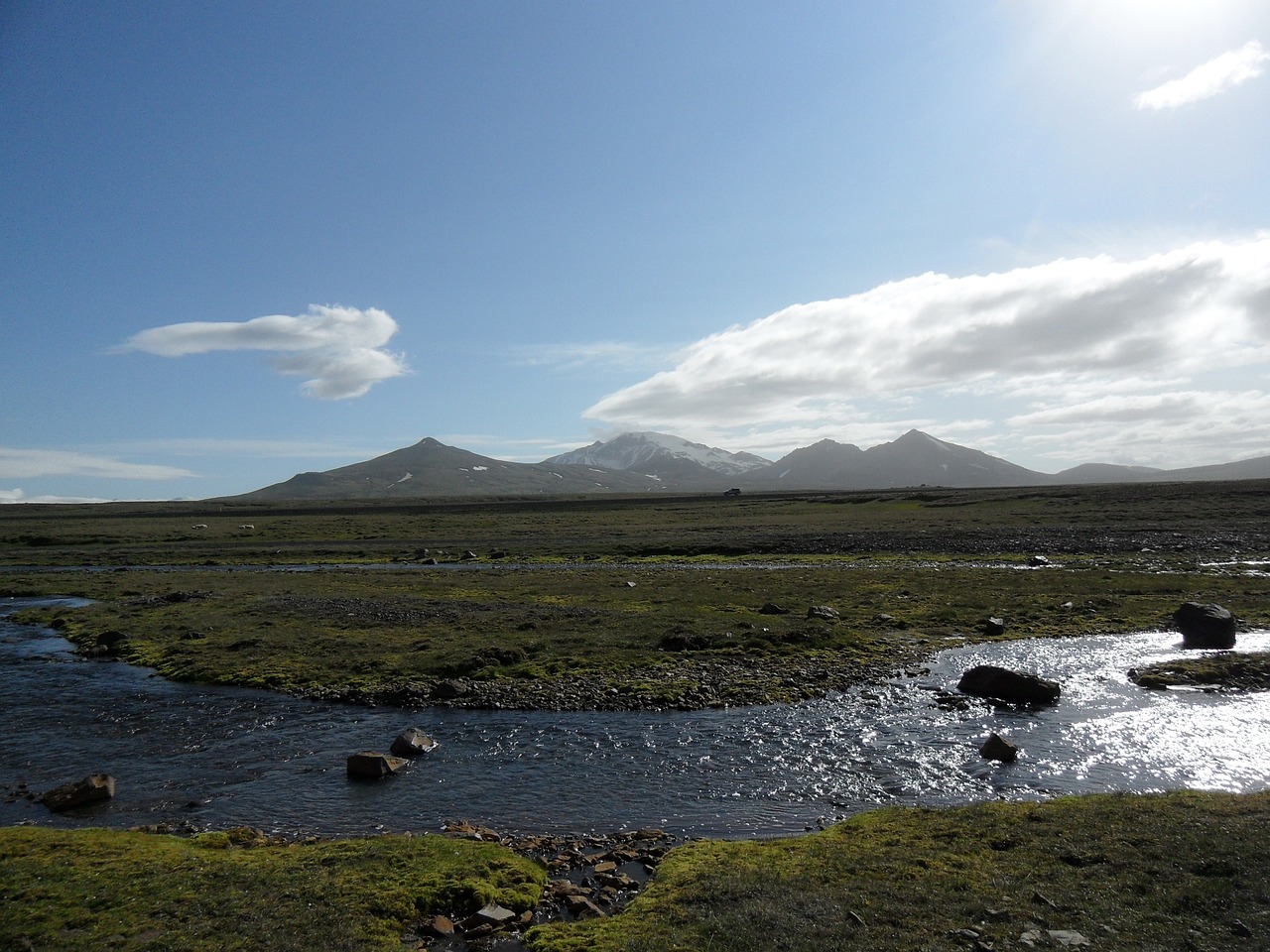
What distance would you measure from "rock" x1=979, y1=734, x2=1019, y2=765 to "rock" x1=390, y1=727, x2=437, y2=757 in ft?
51.5

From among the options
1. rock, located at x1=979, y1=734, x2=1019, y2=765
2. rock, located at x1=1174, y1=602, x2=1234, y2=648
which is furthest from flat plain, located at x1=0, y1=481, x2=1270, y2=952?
rock, located at x1=1174, y1=602, x2=1234, y2=648

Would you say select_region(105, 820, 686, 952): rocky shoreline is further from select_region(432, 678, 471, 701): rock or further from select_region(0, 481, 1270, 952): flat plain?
select_region(432, 678, 471, 701): rock

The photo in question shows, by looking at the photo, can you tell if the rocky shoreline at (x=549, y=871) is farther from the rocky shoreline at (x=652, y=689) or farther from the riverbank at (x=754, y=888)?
the rocky shoreline at (x=652, y=689)

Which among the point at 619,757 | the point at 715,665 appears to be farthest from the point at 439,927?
the point at 715,665

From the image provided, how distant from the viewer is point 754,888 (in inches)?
482

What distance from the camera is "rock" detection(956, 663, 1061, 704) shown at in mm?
23906

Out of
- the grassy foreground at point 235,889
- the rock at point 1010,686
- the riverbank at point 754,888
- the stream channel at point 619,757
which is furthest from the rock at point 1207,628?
the grassy foreground at point 235,889

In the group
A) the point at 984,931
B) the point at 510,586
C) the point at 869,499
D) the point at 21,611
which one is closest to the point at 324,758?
the point at 984,931

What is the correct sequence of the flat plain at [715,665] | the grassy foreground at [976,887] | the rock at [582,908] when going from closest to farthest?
the grassy foreground at [976,887]
the flat plain at [715,665]
the rock at [582,908]

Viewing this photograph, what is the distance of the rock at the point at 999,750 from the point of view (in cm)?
1894

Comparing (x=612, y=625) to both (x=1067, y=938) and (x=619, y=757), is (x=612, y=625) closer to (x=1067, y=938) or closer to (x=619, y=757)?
(x=619, y=757)

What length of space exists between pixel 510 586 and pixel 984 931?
4627 cm

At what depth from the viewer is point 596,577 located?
191 ft

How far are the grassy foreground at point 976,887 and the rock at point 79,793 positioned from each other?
13095mm
